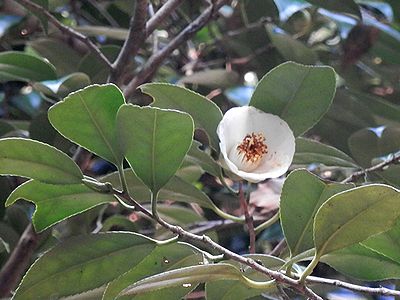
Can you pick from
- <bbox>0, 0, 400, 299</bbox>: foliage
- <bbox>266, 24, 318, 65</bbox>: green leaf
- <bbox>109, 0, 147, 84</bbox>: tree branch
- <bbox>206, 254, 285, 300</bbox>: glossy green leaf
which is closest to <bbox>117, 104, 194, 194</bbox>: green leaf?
<bbox>0, 0, 400, 299</bbox>: foliage

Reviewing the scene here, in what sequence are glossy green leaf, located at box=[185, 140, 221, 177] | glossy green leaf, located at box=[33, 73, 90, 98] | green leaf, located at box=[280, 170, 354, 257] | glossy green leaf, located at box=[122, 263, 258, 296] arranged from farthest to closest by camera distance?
1. glossy green leaf, located at box=[33, 73, 90, 98]
2. glossy green leaf, located at box=[185, 140, 221, 177]
3. green leaf, located at box=[280, 170, 354, 257]
4. glossy green leaf, located at box=[122, 263, 258, 296]

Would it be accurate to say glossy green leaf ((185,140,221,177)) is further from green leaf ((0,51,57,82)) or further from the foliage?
green leaf ((0,51,57,82))

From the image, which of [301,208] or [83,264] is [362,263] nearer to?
[301,208]

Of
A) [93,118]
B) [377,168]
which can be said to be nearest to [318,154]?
[377,168]

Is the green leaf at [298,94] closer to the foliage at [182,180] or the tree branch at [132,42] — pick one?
the foliage at [182,180]

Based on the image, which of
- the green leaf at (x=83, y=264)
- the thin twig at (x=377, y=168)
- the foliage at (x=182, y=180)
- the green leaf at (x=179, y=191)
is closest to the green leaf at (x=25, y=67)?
the foliage at (x=182, y=180)

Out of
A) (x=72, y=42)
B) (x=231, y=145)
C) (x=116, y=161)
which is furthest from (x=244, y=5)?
(x=116, y=161)
